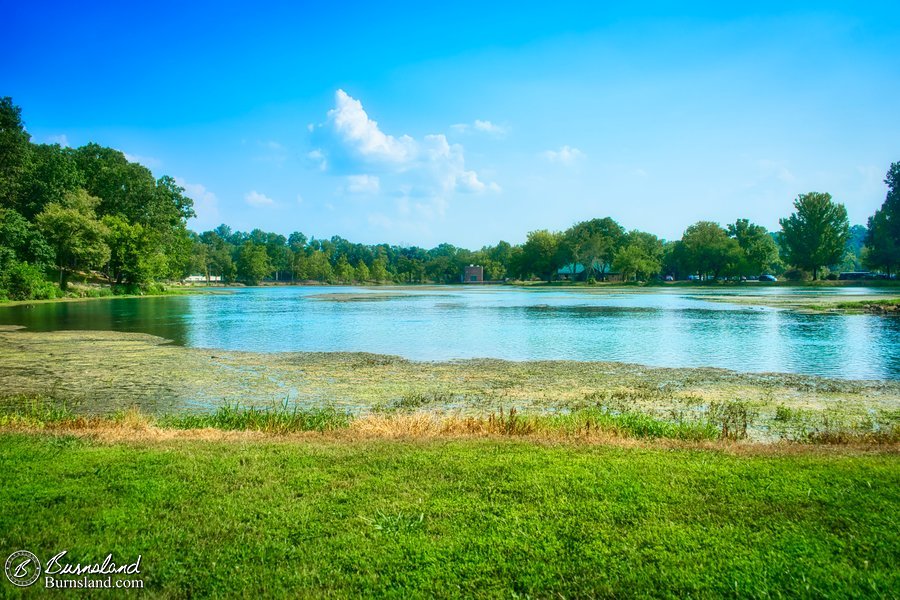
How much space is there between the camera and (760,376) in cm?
1844

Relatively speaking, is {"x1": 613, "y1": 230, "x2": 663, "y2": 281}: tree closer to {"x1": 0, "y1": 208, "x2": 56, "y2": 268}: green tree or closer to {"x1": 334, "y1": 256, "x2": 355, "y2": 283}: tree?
{"x1": 334, "y1": 256, "x2": 355, "y2": 283}: tree

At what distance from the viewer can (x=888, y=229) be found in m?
95.4

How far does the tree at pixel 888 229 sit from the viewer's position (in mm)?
94750

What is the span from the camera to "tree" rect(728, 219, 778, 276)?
120562mm

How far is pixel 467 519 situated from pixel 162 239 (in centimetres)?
9740

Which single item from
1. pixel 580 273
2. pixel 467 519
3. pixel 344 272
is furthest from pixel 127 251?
pixel 580 273

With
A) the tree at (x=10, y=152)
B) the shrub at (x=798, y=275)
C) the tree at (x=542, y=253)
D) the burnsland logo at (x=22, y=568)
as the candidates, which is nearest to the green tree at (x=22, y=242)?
the tree at (x=10, y=152)

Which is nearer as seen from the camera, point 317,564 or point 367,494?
point 317,564

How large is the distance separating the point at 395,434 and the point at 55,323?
121ft

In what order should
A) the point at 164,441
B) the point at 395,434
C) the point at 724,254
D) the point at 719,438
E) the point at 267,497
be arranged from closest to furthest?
the point at 267,497, the point at 164,441, the point at 395,434, the point at 719,438, the point at 724,254

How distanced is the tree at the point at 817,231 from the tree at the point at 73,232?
125976mm

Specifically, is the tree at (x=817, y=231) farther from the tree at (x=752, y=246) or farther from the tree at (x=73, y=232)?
the tree at (x=73, y=232)

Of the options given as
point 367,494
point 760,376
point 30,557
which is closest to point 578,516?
point 367,494

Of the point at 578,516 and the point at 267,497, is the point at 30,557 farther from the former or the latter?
the point at 578,516
